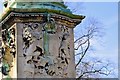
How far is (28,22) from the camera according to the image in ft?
23.3

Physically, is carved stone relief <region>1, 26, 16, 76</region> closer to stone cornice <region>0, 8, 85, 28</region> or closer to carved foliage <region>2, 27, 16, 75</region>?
carved foliage <region>2, 27, 16, 75</region>

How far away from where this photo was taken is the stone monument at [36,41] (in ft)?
22.8

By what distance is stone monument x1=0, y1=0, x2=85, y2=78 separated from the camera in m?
6.95

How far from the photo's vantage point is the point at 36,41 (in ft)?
23.0

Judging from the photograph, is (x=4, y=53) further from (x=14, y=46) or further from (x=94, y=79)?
(x=94, y=79)

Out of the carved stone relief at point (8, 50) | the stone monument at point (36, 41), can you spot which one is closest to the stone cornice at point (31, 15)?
the stone monument at point (36, 41)

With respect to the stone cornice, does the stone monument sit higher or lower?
lower

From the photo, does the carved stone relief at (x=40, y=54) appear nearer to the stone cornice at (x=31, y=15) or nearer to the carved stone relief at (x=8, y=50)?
the stone cornice at (x=31, y=15)

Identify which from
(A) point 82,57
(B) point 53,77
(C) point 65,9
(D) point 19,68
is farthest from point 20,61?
(A) point 82,57

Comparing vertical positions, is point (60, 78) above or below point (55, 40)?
below

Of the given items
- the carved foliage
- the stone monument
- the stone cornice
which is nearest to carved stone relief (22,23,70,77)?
the stone monument

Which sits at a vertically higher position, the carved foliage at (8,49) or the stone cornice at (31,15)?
the stone cornice at (31,15)

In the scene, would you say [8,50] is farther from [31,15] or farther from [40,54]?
[31,15]

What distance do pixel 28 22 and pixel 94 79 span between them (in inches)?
451
